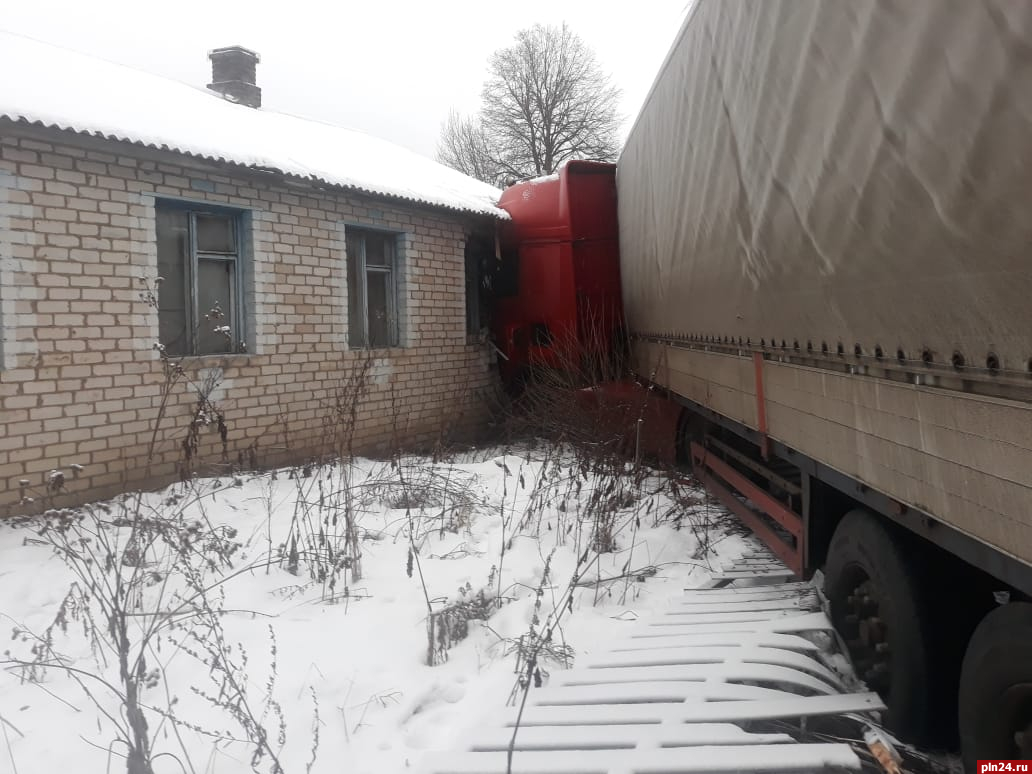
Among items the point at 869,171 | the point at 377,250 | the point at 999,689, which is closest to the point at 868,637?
the point at 999,689

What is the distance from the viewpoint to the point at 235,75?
11.3m

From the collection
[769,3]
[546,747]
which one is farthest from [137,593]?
[769,3]

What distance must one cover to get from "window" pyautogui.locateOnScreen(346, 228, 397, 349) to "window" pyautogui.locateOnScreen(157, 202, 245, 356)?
1.61m

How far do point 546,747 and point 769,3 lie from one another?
9.81 ft

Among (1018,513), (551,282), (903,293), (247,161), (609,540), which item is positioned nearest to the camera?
(1018,513)

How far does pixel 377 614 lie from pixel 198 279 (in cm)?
451

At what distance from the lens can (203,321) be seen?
6832 mm

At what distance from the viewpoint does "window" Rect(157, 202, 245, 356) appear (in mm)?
6543

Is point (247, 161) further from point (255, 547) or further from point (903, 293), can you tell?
point (903, 293)

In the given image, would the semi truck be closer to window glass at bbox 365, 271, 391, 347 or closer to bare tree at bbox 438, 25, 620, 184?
window glass at bbox 365, 271, 391, 347

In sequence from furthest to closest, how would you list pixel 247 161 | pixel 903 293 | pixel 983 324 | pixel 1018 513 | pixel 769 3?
1. pixel 247 161
2. pixel 769 3
3. pixel 903 293
4. pixel 983 324
5. pixel 1018 513

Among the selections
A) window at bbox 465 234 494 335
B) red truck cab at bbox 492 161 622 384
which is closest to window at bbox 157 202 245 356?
red truck cab at bbox 492 161 622 384

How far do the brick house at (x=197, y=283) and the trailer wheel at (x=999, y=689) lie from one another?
3905 mm

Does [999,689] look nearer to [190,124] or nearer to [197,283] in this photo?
[197,283]
